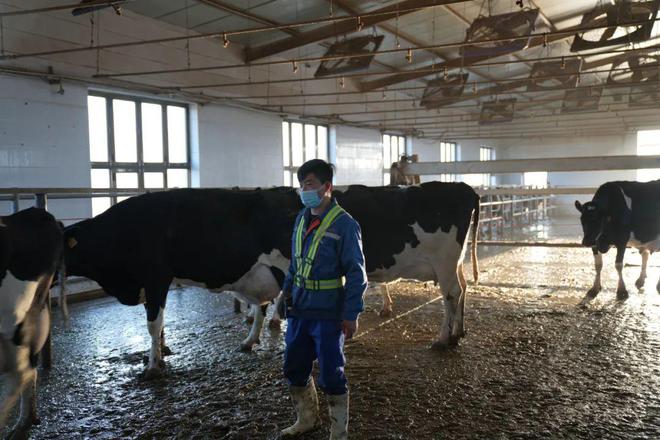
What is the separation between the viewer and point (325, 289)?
2926mm

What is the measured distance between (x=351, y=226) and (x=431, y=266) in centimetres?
262

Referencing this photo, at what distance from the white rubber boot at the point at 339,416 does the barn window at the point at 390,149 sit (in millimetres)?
19614

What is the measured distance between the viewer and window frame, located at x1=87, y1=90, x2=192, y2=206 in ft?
37.8

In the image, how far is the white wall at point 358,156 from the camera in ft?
63.0

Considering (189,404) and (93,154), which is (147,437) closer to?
(189,404)

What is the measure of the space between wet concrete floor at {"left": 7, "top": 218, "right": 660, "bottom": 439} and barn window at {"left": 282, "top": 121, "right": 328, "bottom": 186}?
10.4 m

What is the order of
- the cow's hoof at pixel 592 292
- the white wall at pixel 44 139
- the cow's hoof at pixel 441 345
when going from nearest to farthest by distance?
the cow's hoof at pixel 441 345 < the cow's hoof at pixel 592 292 < the white wall at pixel 44 139

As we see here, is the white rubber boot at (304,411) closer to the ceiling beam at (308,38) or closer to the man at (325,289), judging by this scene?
the man at (325,289)

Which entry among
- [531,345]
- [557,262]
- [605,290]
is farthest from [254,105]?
[531,345]

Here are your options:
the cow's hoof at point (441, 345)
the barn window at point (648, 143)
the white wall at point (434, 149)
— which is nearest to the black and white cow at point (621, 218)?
the cow's hoof at point (441, 345)

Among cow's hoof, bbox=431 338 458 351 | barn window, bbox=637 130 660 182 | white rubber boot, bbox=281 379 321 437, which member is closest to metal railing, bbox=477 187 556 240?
barn window, bbox=637 130 660 182

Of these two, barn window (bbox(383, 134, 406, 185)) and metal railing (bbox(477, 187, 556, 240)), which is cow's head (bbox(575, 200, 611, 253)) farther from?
barn window (bbox(383, 134, 406, 185))

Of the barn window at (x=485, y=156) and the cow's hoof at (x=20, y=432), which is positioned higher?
the barn window at (x=485, y=156)

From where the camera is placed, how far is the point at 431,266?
17.7ft
